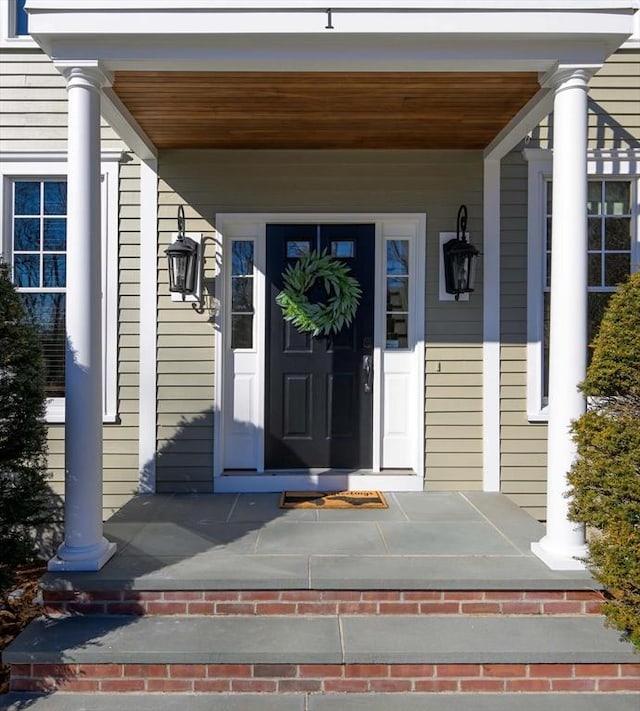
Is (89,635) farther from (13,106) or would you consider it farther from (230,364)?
(13,106)

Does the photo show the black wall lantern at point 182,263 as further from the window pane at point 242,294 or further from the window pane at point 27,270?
the window pane at point 27,270

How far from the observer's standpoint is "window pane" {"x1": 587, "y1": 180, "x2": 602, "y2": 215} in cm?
434

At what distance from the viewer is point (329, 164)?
4.25m

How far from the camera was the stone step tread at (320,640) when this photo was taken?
2395 millimetres

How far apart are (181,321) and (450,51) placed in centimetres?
252

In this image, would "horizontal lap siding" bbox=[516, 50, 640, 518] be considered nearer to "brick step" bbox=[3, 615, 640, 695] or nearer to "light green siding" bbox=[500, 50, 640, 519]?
"light green siding" bbox=[500, 50, 640, 519]

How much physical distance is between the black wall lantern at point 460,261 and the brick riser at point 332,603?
85.2 inches

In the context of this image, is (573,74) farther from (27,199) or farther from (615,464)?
(27,199)

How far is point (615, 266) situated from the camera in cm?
433

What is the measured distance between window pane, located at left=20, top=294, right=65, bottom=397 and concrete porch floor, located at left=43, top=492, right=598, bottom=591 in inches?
43.8

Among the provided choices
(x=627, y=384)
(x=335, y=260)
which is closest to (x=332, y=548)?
(x=627, y=384)
